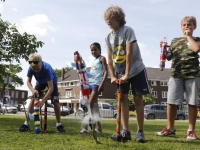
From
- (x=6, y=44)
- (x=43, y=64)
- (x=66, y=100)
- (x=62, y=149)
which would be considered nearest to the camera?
(x=62, y=149)

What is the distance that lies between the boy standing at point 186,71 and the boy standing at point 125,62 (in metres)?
0.96

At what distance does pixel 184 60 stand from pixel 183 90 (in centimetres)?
55

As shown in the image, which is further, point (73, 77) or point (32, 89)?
point (73, 77)

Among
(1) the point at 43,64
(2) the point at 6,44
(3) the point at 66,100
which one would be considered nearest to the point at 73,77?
(3) the point at 66,100

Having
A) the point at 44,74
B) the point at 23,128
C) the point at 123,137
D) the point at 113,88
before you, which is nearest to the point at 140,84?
the point at 123,137

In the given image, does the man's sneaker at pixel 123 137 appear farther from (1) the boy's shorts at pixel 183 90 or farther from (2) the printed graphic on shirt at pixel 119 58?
(1) the boy's shorts at pixel 183 90

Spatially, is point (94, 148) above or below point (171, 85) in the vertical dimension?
below

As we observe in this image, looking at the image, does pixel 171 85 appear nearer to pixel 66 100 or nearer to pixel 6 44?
pixel 6 44

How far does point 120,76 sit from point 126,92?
28cm

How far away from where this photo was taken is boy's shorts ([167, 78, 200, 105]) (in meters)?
Answer: 5.24

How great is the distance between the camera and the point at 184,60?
17.8 feet

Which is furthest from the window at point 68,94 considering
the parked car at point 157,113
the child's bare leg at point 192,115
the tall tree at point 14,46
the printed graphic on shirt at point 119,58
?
the printed graphic on shirt at point 119,58

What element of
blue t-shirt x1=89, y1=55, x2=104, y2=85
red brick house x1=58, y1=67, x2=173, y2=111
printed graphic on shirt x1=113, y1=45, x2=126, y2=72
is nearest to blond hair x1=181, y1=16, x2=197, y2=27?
printed graphic on shirt x1=113, y1=45, x2=126, y2=72

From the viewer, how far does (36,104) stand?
229 inches
